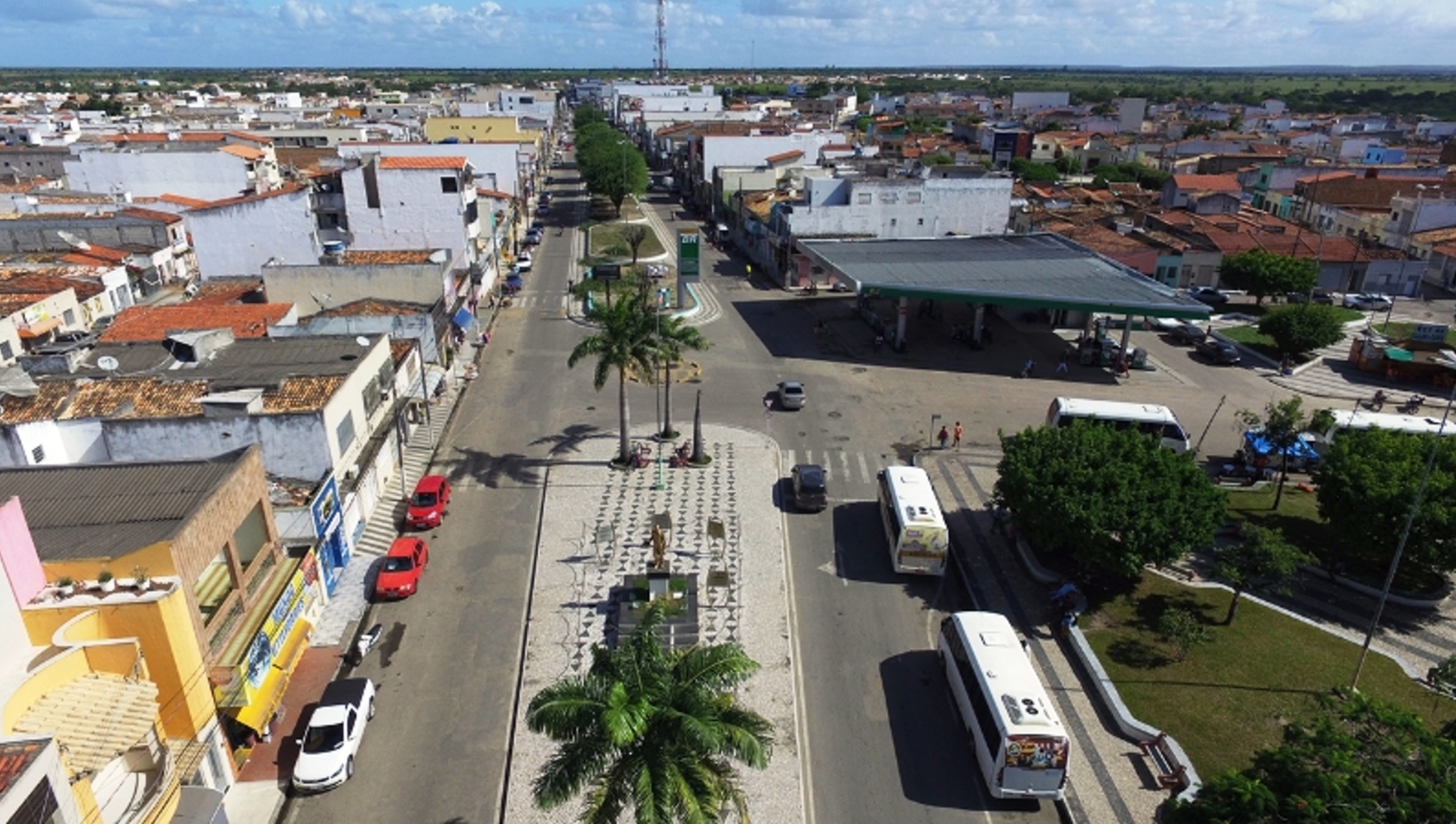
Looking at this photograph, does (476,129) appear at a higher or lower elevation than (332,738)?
higher

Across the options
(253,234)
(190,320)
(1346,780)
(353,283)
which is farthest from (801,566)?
(253,234)

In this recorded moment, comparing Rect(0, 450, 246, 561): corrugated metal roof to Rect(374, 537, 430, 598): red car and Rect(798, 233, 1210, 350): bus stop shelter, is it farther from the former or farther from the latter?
Rect(798, 233, 1210, 350): bus stop shelter

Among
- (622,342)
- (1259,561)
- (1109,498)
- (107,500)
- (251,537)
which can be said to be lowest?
(1259,561)

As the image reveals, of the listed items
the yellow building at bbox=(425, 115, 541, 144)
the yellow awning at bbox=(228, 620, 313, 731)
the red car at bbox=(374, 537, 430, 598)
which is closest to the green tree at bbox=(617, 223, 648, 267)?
the yellow building at bbox=(425, 115, 541, 144)

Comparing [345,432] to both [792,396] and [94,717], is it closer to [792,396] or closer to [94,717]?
[94,717]

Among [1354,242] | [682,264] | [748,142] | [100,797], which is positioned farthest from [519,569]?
[748,142]

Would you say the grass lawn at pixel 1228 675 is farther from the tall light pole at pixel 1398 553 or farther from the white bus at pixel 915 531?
the white bus at pixel 915 531

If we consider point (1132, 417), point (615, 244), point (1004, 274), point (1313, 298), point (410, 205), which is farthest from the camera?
point (615, 244)

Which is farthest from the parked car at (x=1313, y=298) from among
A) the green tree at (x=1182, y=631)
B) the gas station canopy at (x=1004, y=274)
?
the green tree at (x=1182, y=631)
